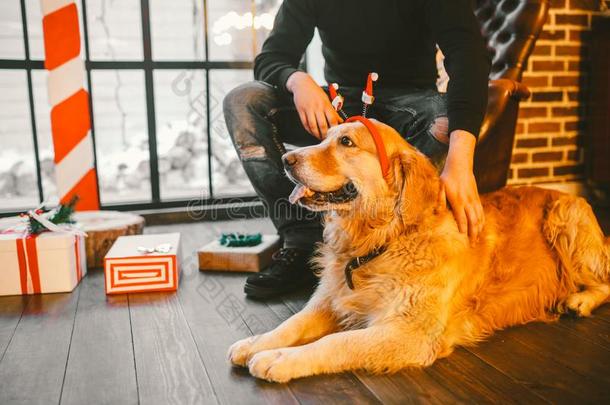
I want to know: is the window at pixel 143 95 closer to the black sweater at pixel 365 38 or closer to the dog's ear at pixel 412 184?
the black sweater at pixel 365 38

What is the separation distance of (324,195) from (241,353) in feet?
1.74

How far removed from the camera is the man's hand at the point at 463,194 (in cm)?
163

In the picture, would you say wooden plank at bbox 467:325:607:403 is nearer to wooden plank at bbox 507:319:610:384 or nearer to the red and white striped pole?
wooden plank at bbox 507:319:610:384

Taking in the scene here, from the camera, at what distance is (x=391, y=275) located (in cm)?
157

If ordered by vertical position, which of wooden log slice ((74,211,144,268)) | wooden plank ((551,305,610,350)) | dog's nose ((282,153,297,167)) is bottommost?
wooden plank ((551,305,610,350))

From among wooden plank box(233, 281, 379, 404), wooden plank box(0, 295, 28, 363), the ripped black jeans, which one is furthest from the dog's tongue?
wooden plank box(0, 295, 28, 363)

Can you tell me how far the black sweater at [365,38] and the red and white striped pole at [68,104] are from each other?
4.63 feet

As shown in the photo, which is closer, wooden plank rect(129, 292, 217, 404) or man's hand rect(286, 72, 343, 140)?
wooden plank rect(129, 292, 217, 404)

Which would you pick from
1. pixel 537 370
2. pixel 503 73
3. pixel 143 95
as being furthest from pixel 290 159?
pixel 143 95

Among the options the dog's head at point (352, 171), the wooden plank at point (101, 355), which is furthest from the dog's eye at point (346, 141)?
the wooden plank at point (101, 355)

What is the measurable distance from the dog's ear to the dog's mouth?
0.44ft

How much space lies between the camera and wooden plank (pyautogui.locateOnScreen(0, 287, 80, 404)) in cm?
136

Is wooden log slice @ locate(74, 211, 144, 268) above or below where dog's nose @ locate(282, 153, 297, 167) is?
below

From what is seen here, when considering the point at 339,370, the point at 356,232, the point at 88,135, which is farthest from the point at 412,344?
the point at 88,135
